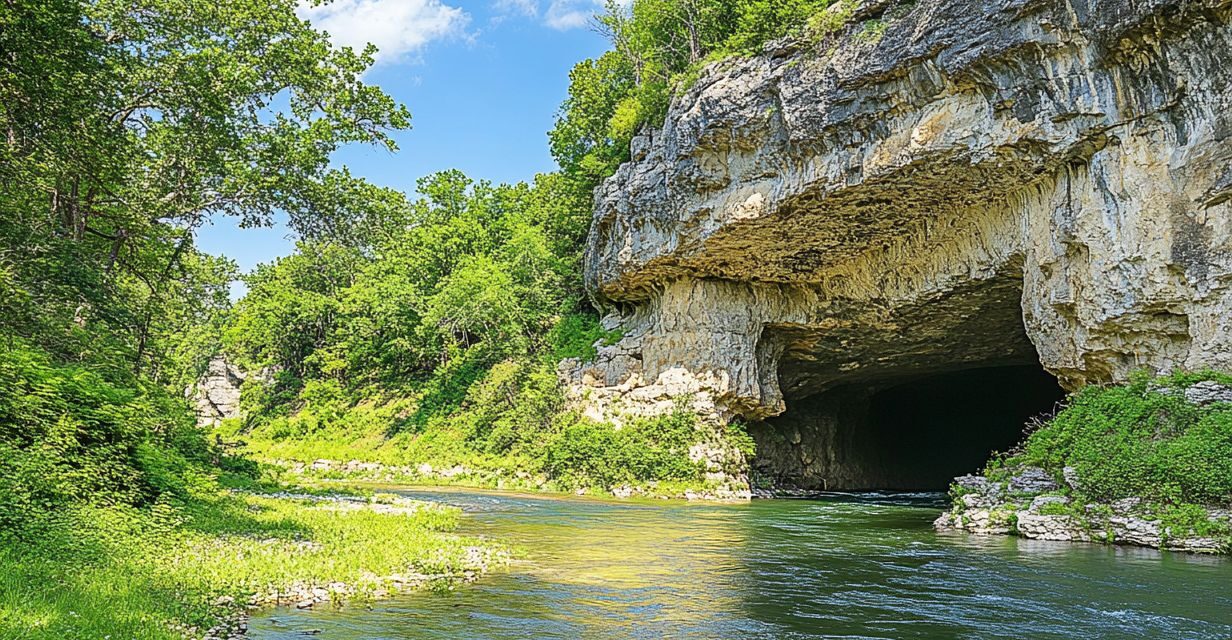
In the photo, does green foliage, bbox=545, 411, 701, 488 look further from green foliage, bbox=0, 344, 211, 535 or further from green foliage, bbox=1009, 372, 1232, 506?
green foliage, bbox=0, 344, 211, 535

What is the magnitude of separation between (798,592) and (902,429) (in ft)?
103

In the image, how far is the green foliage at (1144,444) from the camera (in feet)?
38.8

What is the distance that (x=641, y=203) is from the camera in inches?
894

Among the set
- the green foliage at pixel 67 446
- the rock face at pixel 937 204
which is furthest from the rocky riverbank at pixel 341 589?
the rock face at pixel 937 204

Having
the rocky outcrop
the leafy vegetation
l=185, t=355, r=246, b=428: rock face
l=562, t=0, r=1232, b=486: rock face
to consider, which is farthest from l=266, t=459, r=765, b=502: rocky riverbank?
l=185, t=355, r=246, b=428: rock face

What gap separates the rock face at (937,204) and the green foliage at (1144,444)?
1.44 metres

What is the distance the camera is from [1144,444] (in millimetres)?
12883

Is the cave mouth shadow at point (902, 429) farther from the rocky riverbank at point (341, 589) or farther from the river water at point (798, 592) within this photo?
the rocky riverbank at point (341, 589)

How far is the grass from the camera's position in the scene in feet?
17.2

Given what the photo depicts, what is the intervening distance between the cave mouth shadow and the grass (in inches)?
736

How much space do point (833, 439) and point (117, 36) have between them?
27.0 m

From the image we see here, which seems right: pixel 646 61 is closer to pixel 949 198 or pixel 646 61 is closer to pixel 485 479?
pixel 949 198

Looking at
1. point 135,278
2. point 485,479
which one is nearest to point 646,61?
point 485,479

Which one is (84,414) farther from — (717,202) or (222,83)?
(717,202)
